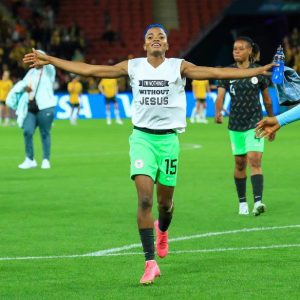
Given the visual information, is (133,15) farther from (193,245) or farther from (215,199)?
(193,245)

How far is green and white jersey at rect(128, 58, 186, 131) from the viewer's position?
35.1ft

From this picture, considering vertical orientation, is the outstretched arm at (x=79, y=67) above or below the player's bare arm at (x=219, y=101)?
above

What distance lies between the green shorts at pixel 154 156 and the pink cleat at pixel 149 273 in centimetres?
85

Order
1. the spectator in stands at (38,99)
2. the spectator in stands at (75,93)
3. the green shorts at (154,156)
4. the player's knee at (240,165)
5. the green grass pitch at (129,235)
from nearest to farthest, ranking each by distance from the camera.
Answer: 1. the green grass pitch at (129,235)
2. the green shorts at (154,156)
3. the player's knee at (240,165)
4. the spectator in stands at (38,99)
5. the spectator in stands at (75,93)

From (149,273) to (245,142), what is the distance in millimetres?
5618

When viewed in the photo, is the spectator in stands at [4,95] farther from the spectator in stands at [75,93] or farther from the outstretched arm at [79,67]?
the outstretched arm at [79,67]

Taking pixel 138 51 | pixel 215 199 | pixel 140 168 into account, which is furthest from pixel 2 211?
pixel 138 51

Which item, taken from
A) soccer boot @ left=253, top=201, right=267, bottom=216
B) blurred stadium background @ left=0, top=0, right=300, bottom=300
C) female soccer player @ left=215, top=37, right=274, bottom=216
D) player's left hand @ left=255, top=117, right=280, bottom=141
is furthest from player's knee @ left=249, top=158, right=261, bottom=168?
player's left hand @ left=255, top=117, right=280, bottom=141

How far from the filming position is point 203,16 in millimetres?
57156

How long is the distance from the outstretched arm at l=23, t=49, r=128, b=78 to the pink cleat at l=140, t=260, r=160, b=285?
5.83 feet

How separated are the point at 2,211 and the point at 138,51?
40.4 m

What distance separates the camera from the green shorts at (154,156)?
10.6 metres

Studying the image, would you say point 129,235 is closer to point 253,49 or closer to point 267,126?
point 253,49

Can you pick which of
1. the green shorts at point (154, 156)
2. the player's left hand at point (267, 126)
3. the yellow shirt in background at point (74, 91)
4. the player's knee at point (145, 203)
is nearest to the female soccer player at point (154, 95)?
the green shorts at point (154, 156)
